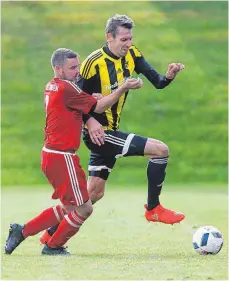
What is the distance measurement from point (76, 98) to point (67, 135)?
35cm

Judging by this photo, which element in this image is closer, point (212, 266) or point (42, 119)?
point (212, 266)

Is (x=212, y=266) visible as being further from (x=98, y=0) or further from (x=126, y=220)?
(x=98, y=0)

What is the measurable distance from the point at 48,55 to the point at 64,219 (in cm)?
1731

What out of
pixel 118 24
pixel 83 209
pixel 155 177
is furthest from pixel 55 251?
pixel 118 24

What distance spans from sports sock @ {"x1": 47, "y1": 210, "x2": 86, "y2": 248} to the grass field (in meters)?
0.20

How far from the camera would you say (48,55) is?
25.5 m

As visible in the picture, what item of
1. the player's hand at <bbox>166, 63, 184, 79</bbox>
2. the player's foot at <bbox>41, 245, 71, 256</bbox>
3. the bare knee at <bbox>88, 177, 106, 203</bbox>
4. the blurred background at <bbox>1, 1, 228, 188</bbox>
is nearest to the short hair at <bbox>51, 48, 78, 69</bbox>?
the player's hand at <bbox>166, 63, 184, 79</bbox>

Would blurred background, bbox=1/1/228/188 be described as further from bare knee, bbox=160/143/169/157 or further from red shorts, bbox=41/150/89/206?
red shorts, bbox=41/150/89/206

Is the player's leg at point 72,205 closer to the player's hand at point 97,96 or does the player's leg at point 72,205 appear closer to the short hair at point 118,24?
the player's hand at point 97,96

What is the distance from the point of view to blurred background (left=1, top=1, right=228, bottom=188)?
73.7ft

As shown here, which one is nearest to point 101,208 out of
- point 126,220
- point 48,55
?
point 126,220

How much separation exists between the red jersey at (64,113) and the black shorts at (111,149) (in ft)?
2.03

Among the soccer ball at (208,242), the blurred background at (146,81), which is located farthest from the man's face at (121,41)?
the blurred background at (146,81)

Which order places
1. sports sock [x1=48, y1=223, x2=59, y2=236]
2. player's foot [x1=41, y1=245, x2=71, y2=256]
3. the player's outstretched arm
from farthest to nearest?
1. sports sock [x1=48, y1=223, x2=59, y2=236]
2. player's foot [x1=41, y1=245, x2=71, y2=256]
3. the player's outstretched arm
